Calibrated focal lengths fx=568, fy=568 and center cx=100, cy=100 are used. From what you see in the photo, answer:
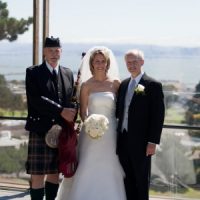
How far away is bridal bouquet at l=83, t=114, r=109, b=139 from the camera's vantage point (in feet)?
14.4

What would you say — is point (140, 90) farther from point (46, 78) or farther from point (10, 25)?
point (10, 25)

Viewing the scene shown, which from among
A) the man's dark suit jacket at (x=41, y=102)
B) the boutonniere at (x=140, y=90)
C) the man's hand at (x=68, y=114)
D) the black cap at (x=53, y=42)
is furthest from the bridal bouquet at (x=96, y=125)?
the black cap at (x=53, y=42)

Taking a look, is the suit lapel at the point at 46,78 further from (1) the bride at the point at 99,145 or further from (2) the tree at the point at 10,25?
(2) the tree at the point at 10,25

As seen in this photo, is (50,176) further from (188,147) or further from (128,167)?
(188,147)

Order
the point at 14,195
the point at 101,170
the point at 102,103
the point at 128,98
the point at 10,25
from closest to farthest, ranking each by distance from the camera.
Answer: the point at 128,98 < the point at 102,103 < the point at 101,170 < the point at 14,195 < the point at 10,25

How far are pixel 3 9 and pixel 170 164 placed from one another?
245cm

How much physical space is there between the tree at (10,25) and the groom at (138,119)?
5.93 feet

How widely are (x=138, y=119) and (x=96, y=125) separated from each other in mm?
328

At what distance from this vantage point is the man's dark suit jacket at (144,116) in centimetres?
434

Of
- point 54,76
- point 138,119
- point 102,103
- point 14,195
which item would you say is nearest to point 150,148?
point 138,119

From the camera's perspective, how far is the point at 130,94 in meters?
4.45

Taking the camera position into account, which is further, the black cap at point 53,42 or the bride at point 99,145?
the bride at point 99,145

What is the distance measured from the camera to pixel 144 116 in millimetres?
4391

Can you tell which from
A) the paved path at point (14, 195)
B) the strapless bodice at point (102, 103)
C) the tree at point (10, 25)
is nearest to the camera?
the strapless bodice at point (102, 103)
